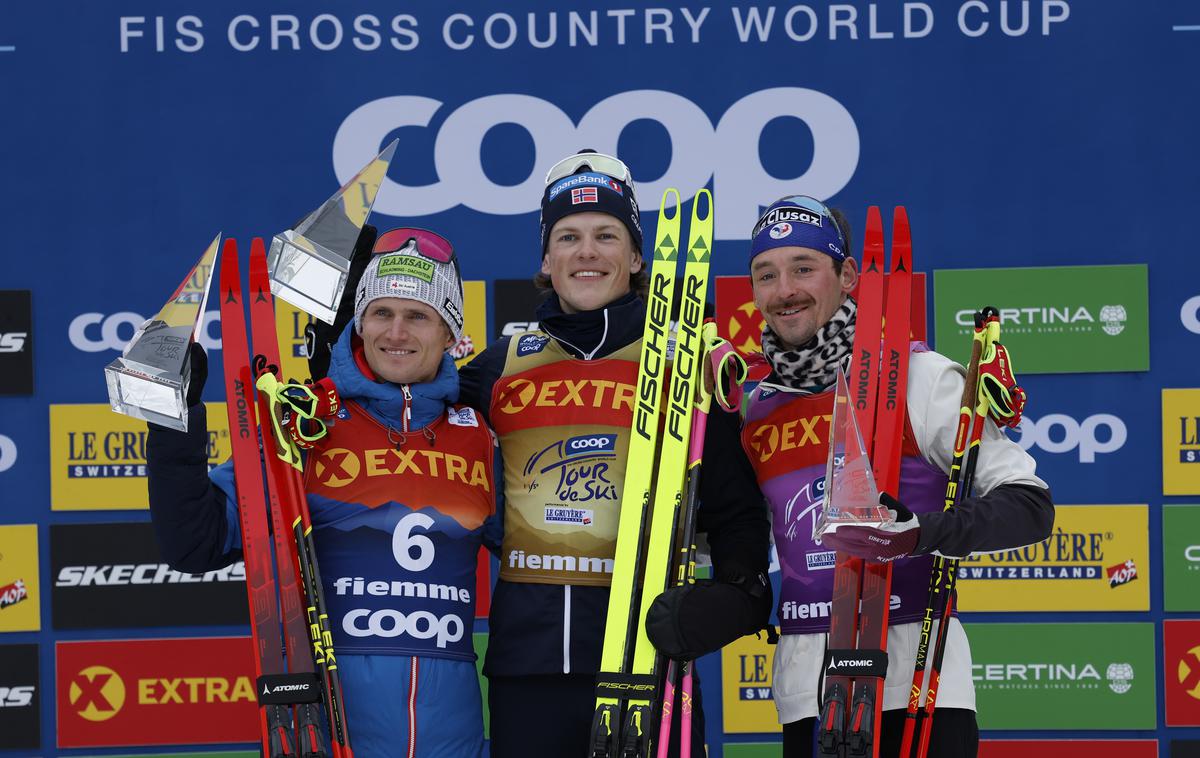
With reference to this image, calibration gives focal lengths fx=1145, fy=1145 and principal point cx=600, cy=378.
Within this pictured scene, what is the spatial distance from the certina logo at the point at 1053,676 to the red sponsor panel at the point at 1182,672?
14 centimetres

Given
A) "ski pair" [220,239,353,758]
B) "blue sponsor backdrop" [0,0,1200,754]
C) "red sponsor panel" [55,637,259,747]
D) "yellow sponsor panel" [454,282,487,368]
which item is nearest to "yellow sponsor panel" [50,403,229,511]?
"blue sponsor backdrop" [0,0,1200,754]

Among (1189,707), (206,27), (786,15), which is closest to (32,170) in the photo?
(206,27)

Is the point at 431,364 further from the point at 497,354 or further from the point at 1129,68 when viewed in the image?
the point at 1129,68

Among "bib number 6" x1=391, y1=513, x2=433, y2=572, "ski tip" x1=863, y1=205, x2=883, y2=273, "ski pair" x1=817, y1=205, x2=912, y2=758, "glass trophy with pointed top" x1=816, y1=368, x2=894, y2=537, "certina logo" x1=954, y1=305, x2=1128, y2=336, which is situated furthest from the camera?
"certina logo" x1=954, y1=305, x2=1128, y2=336

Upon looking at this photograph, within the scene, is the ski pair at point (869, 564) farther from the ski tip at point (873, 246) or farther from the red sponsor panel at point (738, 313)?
the red sponsor panel at point (738, 313)

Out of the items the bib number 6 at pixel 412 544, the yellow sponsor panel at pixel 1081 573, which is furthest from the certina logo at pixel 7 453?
the yellow sponsor panel at pixel 1081 573

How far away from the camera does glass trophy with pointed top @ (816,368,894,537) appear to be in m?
2.05

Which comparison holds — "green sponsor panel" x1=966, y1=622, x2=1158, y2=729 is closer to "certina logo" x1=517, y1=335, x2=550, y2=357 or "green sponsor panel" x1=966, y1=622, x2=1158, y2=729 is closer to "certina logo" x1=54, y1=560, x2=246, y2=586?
"certina logo" x1=517, y1=335, x2=550, y2=357

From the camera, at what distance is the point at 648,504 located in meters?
2.37

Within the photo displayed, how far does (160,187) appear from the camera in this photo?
13.1 ft

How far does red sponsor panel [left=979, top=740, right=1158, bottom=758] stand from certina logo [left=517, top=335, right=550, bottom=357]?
2380mm

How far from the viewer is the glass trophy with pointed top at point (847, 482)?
2049mm

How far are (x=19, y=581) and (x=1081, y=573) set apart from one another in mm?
3661

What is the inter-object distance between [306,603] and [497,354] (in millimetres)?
706
